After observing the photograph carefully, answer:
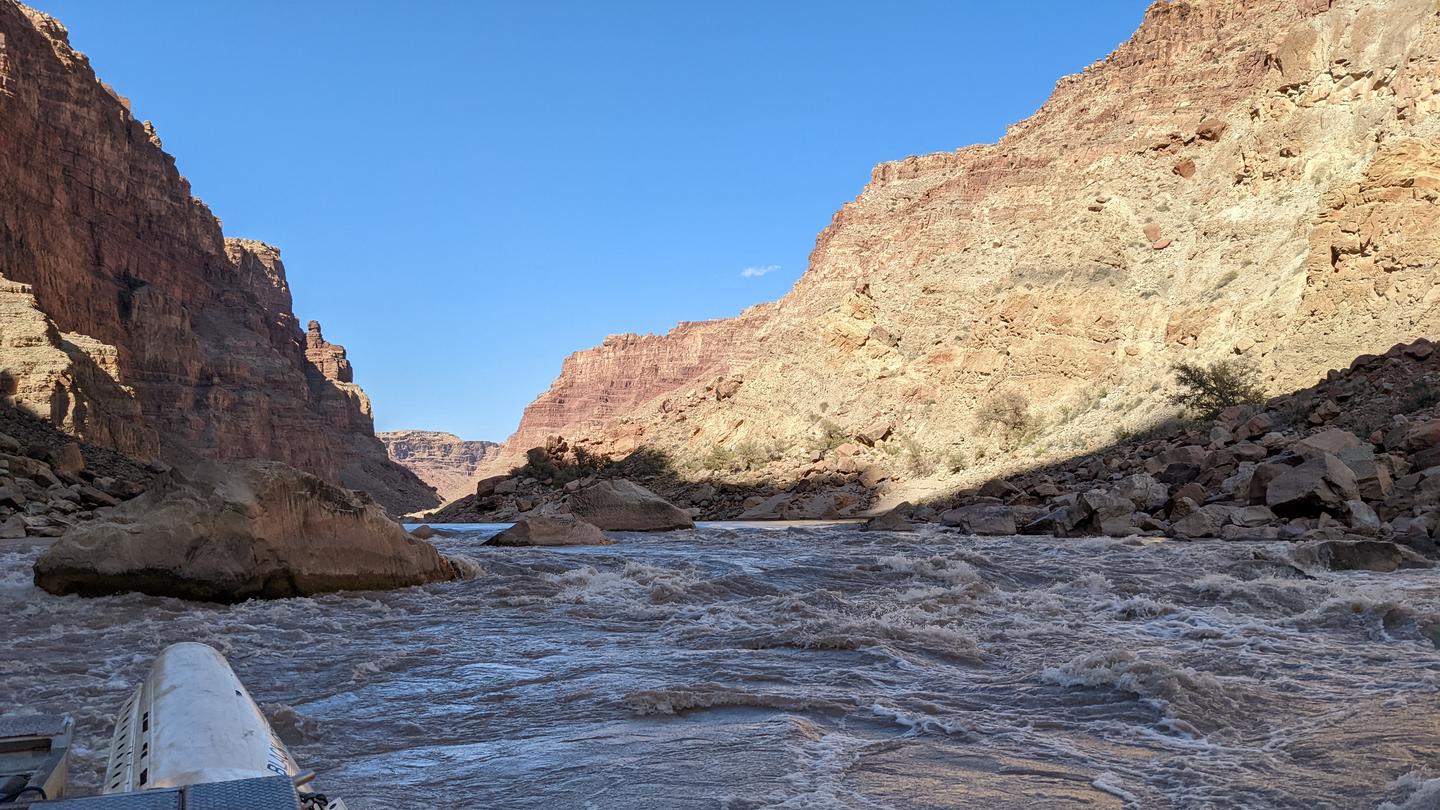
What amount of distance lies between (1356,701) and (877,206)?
76.6 meters

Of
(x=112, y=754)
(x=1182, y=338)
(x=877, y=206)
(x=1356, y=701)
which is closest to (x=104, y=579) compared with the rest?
(x=112, y=754)

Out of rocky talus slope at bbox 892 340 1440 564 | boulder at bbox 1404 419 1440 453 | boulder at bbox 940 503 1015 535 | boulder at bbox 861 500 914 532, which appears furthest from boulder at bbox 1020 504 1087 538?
boulder at bbox 1404 419 1440 453

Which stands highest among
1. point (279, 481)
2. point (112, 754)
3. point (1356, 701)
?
point (279, 481)

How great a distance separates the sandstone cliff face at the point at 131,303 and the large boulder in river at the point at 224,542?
3278 cm

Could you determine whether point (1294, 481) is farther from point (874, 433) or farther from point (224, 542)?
point (874, 433)

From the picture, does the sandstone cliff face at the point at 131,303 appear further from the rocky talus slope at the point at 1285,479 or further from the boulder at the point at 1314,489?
the boulder at the point at 1314,489

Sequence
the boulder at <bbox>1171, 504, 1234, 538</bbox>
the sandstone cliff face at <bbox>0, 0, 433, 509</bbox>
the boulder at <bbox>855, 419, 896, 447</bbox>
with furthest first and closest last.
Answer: the sandstone cliff face at <bbox>0, 0, 433, 509</bbox>
the boulder at <bbox>855, 419, 896, 447</bbox>
the boulder at <bbox>1171, 504, 1234, 538</bbox>

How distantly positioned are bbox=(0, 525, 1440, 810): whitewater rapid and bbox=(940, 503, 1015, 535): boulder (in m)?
7.13

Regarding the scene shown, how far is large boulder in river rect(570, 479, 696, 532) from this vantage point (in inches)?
975

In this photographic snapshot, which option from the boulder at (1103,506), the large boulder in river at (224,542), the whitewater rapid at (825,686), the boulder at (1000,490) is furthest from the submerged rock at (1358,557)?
the boulder at (1000,490)

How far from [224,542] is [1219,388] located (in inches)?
928

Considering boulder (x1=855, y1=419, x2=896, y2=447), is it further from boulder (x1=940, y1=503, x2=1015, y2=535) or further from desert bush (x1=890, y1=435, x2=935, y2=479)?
boulder (x1=940, y1=503, x2=1015, y2=535)

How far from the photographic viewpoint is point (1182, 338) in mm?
30844

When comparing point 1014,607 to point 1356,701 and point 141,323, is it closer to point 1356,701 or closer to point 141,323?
point 1356,701
